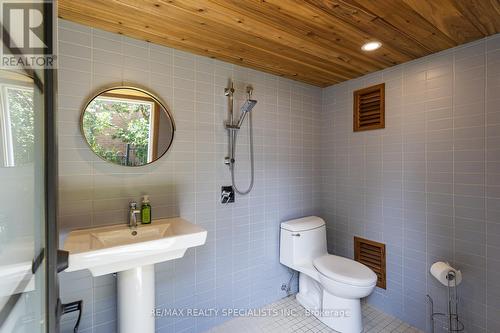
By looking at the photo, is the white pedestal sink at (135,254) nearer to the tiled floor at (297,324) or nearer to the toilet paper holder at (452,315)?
the tiled floor at (297,324)

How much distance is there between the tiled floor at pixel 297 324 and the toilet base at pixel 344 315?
69mm

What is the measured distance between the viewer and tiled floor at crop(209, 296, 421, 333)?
1.92 m

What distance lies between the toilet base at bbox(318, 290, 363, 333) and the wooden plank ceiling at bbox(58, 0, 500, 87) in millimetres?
1969

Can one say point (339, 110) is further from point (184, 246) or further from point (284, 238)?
point (184, 246)

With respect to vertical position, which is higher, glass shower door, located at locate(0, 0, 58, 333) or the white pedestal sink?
glass shower door, located at locate(0, 0, 58, 333)

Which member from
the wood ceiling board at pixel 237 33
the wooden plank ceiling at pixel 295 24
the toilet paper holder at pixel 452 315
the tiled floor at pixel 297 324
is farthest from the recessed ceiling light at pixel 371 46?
the tiled floor at pixel 297 324

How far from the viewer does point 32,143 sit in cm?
59

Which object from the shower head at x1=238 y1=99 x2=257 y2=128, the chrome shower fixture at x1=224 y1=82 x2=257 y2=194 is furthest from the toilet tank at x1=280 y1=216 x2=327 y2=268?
the shower head at x1=238 y1=99 x2=257 y2=128

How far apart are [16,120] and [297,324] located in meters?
2.25

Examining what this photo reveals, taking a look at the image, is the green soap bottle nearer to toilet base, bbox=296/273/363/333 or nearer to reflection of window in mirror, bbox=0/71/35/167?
reflection of window in mirror, bbox=0/71/35/167

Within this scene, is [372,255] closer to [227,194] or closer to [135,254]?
[227,194]

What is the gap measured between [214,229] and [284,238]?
2.38 ft

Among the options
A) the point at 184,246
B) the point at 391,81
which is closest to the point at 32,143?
the point at 184,246

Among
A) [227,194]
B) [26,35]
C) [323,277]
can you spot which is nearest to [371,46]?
Result: [227,194]
